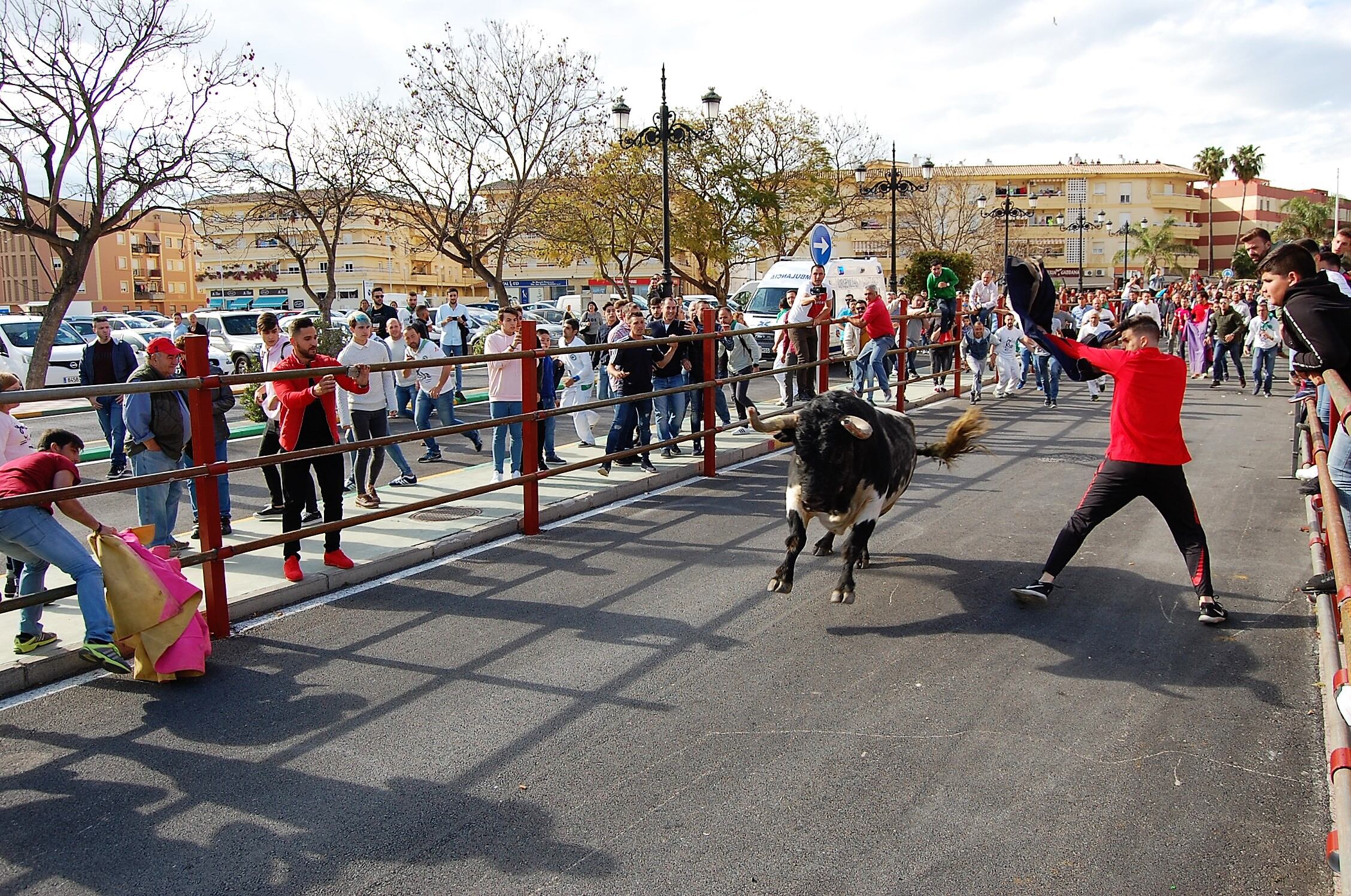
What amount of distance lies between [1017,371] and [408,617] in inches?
594

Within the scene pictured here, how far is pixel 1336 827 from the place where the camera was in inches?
133

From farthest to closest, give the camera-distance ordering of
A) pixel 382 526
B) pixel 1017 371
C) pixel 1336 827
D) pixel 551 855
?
pixel 1017 371
pixel 382 526
pixel 551 855
pixel 1336 827

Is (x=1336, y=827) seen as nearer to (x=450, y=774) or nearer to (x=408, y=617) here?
(x=450, y=774)

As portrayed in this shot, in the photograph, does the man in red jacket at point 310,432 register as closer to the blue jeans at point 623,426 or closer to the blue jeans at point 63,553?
the blue jeans at point 63,553

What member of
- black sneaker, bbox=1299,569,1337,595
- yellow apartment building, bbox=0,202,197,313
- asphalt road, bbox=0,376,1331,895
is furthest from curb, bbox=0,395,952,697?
yellow apartment building, bbox=0,202,197,313

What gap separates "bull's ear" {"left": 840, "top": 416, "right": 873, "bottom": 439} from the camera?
5.89 metres

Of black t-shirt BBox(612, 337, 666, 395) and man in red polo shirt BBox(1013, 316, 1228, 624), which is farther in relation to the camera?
black t-shirt BBox(612, 337, 666, 395)

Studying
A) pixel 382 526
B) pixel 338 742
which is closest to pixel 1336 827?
pixel 338 742

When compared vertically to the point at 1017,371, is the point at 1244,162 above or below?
above

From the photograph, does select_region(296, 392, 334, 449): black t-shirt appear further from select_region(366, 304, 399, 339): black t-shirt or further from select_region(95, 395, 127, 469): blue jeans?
select_region(366, 304, 399, 339): black t-shirt

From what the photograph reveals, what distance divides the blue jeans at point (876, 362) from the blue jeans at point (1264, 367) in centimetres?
765

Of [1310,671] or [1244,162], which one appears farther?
[1244,162]

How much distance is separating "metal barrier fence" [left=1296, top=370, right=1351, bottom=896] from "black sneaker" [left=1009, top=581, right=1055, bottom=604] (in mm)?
1429

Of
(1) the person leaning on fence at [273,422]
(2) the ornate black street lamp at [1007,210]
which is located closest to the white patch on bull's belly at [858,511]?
(1) the person leaning on fence at [273,422]
